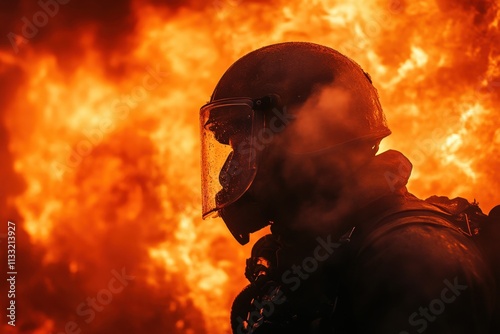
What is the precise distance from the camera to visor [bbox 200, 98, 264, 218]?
11.8 ft

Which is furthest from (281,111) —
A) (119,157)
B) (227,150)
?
(119,157)

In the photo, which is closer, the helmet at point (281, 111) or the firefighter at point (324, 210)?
the firefighter at point (324, 210)

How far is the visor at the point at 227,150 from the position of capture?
3.59 meters

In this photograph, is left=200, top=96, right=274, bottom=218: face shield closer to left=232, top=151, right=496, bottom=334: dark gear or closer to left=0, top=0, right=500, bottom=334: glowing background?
left=232, top=151, right=496, bottom=334: dark gear

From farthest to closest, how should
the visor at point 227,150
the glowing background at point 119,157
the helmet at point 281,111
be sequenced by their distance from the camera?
the glowing background at point 119,157 → the visor at point 227,150 → the helmet at point 281,111

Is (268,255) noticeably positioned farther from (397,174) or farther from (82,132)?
(82,132)

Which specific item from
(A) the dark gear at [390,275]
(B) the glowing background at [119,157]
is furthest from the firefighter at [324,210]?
(B) the glowing background at [119,157]

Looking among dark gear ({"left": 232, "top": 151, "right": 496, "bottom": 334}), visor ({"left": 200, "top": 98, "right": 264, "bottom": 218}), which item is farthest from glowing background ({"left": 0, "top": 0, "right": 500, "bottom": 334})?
dark gear ({"left": 232, "top": 151, "right": 496, "bottom": 334})

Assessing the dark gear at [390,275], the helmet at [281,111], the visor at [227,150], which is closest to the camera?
the dark gear at [390,275]

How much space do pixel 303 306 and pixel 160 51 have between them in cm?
613

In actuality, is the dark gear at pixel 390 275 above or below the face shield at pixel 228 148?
below

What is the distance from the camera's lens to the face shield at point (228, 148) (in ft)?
11.8

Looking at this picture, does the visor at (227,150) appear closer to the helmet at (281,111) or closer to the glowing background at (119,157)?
the helmet at (281,111)

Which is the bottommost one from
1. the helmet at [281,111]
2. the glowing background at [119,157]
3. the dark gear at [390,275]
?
the dark gear at [390,275]
